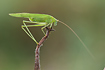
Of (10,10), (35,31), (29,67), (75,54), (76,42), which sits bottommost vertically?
(29,67)

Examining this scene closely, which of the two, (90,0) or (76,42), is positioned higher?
(90,0)

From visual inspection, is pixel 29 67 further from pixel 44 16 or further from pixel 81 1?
pixel 44 16

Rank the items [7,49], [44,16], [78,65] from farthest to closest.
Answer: [7,49] → [78,65] → [44,16]

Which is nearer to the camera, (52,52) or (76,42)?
(76,42)

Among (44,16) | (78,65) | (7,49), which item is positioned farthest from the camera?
(7,49)

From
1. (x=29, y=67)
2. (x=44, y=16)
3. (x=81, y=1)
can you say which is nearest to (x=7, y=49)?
(x=29, y=67)

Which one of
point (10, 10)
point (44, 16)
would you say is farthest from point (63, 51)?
point (44, 16)
